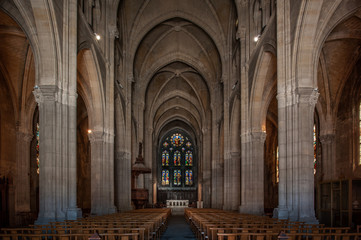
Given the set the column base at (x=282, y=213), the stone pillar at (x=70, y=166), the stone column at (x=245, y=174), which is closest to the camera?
the stone pillar at (x=70, y=166)

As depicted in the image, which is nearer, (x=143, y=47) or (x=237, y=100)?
(x=237, y=100)

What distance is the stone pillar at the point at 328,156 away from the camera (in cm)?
2517

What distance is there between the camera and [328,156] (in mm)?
25469

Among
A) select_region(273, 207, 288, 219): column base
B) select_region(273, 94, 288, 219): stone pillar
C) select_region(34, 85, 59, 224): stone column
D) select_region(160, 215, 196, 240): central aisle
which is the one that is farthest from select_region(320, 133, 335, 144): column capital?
select_region(34, 85, 59, 224): stone column

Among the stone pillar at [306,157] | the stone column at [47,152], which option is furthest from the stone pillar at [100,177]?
the stone pillar at [306,157]

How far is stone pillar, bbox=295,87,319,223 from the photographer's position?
14.3m

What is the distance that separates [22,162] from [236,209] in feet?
51.7

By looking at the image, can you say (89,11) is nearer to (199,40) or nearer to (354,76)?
(354,76)

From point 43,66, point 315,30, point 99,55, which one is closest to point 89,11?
point 99,55

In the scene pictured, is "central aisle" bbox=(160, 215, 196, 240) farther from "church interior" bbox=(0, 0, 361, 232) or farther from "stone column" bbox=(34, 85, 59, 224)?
"stone column" bbox=(34, 85, 59, 224)

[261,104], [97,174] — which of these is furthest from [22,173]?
[261,104]

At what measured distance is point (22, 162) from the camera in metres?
24.0

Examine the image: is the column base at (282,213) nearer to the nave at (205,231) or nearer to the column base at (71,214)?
the nave at (205,231)

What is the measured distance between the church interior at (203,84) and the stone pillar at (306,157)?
0.13 ft
